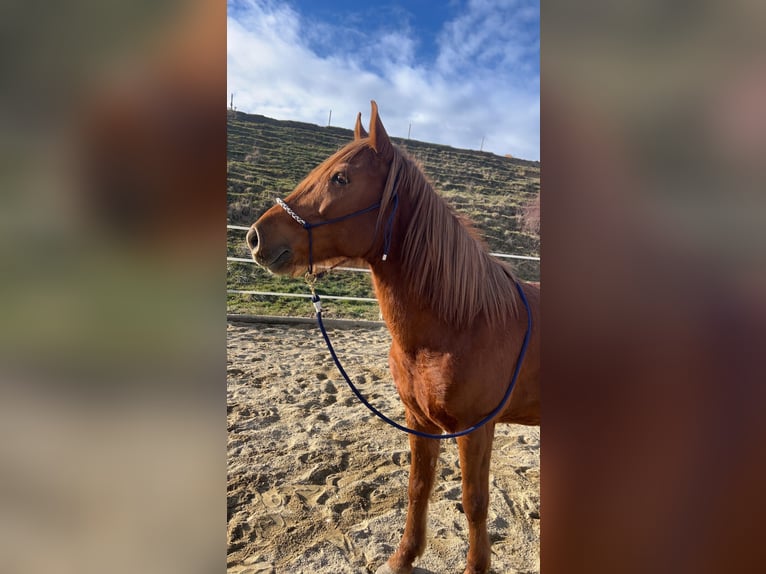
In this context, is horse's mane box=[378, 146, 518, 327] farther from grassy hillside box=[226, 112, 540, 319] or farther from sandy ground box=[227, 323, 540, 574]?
grassy hillside box=[226, 112, 540, 319]

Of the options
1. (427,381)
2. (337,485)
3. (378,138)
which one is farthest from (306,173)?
(427,381)

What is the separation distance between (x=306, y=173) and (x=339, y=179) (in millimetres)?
18981

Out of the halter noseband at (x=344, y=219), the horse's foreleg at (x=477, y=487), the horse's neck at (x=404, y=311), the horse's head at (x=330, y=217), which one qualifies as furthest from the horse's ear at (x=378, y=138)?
the horse's foreleg at (x=477, y=487)

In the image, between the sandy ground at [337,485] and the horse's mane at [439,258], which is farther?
the sandy ground at [337,485]

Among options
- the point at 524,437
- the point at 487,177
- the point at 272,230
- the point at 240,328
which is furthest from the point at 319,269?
the point at 487,177

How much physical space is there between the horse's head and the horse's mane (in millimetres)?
69

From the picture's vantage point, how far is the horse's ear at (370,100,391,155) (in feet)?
5.42

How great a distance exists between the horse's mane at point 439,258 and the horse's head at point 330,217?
7cm

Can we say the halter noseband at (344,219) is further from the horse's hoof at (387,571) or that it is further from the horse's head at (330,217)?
the horse's hoof at (387,571)

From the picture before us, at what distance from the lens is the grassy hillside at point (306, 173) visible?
34.2 ft
